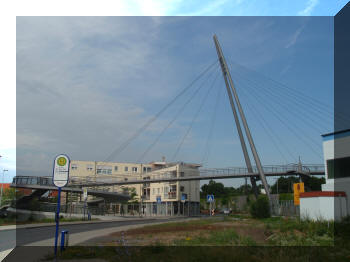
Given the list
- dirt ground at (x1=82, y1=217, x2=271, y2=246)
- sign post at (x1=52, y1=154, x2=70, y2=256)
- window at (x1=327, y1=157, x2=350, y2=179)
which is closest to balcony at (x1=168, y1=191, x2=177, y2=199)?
window at (x1=327, y1=157, x2=350, y2=179)

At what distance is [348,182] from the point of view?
1980 cm

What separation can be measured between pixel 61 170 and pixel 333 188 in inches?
642

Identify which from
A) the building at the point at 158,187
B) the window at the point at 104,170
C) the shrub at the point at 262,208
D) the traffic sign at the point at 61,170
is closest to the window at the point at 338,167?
the shrub at the point at 262,208

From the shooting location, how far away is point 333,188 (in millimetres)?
20594

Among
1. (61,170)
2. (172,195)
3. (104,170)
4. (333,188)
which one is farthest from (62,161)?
(104,170)

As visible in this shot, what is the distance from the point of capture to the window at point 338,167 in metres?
20.7

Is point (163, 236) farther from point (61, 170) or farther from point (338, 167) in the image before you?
point (338, 167)

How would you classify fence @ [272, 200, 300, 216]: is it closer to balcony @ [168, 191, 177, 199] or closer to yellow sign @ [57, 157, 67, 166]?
yellow sign @ [57, 157, 67, 166]

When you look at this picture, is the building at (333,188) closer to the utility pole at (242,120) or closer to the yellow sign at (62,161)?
the yellow sign at (62,161)

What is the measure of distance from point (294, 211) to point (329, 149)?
17.1 metres

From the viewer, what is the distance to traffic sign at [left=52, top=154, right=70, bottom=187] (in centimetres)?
1088

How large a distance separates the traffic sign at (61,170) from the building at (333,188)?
12.6 meters

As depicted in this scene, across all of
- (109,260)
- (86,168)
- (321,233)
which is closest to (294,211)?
(321,233)

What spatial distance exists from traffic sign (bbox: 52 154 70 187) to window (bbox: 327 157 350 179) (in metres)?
16.6
